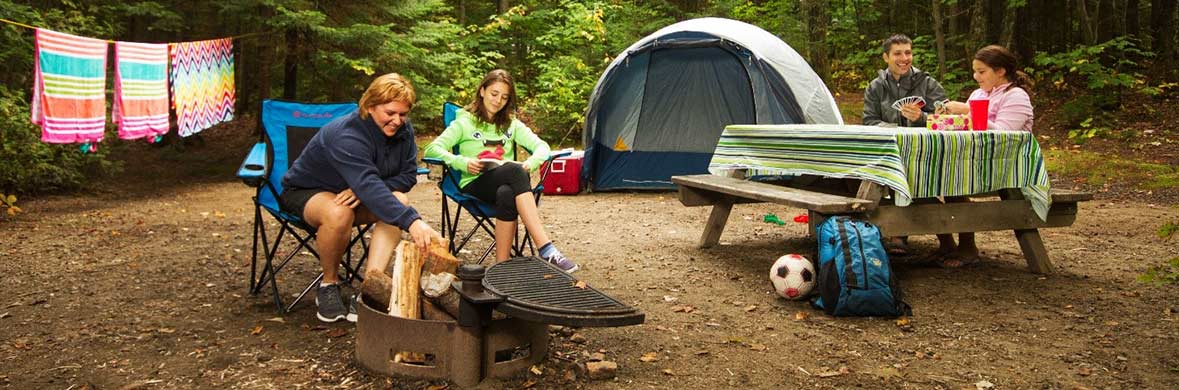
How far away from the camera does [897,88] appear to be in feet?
15.5

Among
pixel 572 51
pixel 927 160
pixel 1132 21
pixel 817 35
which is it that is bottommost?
pixel 927 160

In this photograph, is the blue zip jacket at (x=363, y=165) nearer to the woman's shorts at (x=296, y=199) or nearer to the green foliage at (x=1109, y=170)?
the woman's shorts at (x=296, y=199)

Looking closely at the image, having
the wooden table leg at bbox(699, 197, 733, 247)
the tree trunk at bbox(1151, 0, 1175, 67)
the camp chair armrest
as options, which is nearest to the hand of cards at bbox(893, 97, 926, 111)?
the wooden table leg at bbox(699, 197, 733, 247)

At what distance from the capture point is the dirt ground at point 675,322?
2496mm

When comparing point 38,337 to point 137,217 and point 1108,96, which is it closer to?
point 137,217

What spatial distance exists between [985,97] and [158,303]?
3.84 m

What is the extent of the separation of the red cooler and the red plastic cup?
13.6ft

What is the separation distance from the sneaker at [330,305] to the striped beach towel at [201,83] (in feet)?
15.0

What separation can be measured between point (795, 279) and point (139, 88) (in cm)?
546

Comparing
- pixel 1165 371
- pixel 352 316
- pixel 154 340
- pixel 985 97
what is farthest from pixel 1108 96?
pixel 154 340

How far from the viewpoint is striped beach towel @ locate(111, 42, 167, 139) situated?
20.5 feet

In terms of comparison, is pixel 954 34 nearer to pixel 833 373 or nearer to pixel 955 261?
pixel 955 261

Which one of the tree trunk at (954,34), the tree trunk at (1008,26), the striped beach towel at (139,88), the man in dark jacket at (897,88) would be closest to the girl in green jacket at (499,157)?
the man in dark jacket at (897,88)

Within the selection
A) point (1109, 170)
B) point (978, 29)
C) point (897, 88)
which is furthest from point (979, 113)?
point (978, 29)
